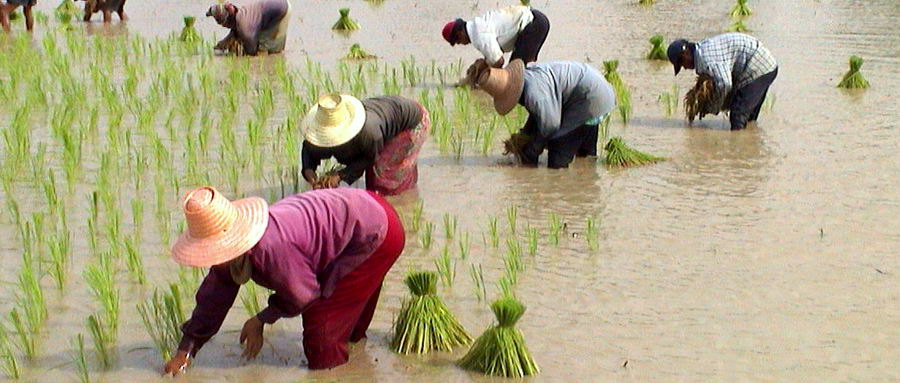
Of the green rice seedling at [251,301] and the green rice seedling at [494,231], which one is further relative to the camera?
the green rice seedling at [494,231]

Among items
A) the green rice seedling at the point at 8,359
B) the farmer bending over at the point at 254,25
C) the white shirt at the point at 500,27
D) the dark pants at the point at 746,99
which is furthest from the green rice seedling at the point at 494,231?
the farmer bending over at the point at 254,25

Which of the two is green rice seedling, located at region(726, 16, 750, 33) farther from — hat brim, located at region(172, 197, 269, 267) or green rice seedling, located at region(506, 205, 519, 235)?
hat brim, located at region(172, 197, 269, 267)

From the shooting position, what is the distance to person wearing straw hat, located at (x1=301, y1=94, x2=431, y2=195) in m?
4.99

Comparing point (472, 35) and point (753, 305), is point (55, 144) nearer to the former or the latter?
point (472, 35)

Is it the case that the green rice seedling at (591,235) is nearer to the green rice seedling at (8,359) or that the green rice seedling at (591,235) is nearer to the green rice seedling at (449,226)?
the green rice seedling at (449,226)

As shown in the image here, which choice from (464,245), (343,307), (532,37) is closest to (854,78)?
(532,37)

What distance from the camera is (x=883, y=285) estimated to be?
449 centimetres

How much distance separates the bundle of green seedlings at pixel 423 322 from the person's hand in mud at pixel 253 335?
0.49m

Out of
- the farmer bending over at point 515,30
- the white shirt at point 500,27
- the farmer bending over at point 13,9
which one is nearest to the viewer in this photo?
the white shirt at point 500,27

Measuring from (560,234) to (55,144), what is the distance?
9.89 ft

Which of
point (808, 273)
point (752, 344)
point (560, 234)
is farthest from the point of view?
point (560, 234)

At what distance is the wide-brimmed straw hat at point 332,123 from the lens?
195 inches

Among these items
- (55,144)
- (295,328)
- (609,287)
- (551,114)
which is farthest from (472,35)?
(295,328)

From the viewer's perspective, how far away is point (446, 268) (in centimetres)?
444
